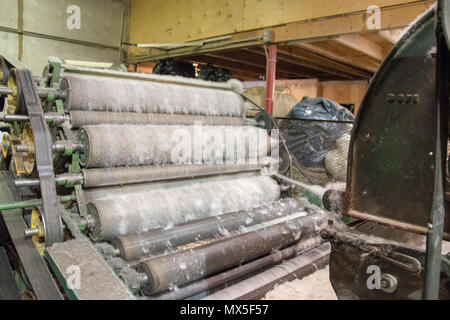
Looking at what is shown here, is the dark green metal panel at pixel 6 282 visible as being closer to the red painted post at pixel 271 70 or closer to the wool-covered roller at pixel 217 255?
the wool-covered roller at pixel 217 255

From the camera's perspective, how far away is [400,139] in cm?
91

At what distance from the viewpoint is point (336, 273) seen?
47.1 inches

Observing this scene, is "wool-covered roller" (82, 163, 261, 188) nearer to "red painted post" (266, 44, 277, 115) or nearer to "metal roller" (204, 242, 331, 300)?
"metal roller" (204, 242, 331, 300)

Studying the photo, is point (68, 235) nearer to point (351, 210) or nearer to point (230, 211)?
point (230, 211)

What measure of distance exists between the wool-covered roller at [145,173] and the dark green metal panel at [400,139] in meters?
1.30

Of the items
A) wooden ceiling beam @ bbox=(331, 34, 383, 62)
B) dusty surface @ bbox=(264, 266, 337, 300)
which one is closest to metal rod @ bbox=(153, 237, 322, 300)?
dusty surface @ bbox=(264, 266, 337, 300)

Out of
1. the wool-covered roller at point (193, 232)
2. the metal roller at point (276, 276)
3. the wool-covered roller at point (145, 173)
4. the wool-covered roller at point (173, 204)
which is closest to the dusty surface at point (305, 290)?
the metal roller at point (276, 276)

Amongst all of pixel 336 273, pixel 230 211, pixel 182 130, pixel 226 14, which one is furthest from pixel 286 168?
pixel 226 14

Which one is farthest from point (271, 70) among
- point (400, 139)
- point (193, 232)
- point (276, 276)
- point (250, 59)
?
point (400, 139)

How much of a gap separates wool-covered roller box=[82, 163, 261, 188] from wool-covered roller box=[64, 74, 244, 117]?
0.45 meters

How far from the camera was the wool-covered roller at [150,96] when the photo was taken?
6.66ft

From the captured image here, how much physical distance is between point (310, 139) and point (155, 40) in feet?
11.6

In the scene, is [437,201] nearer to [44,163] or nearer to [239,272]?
[239,272]

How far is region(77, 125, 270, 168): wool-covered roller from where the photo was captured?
6.05ft
